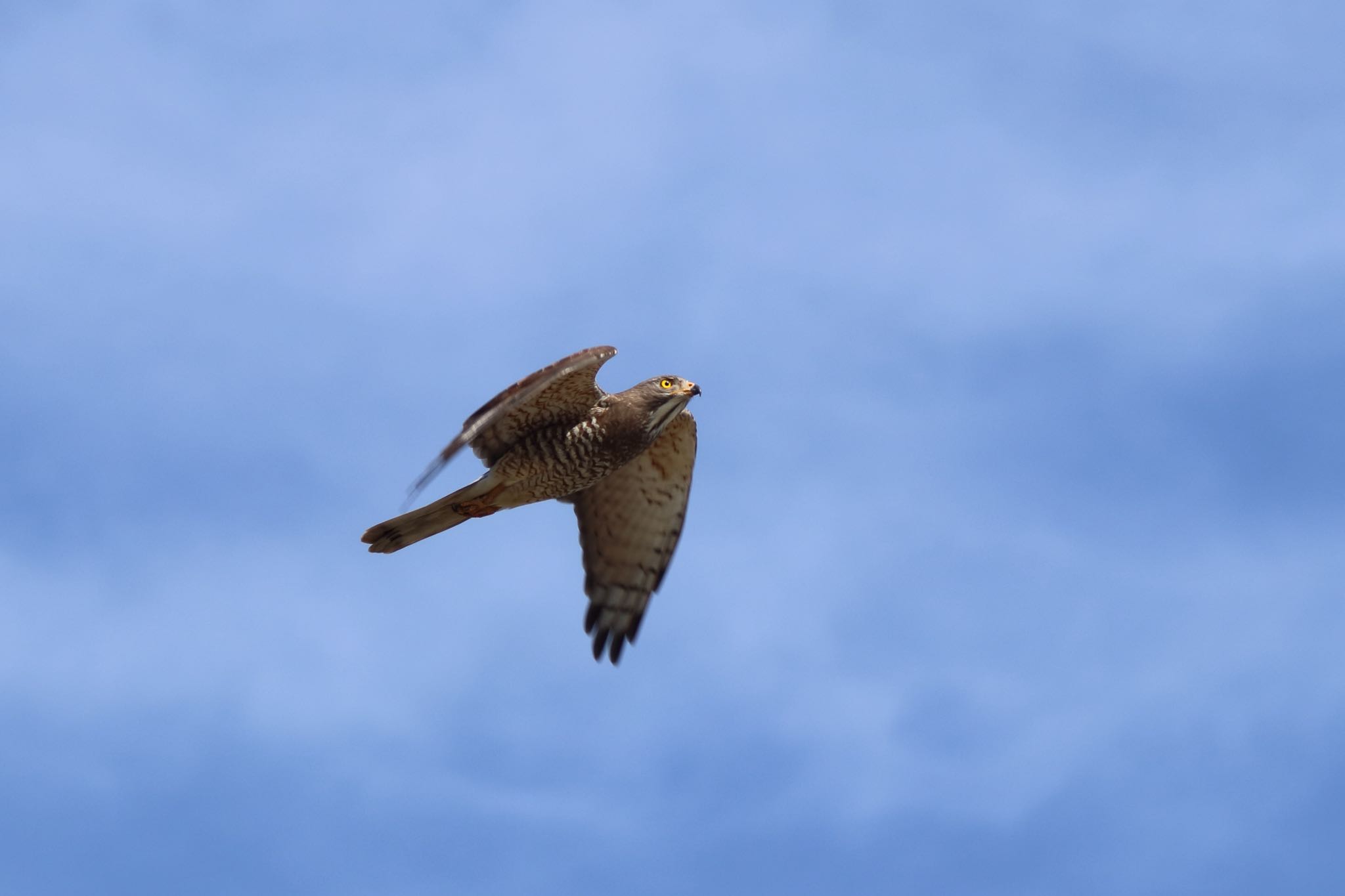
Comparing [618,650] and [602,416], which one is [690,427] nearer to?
[602,416]

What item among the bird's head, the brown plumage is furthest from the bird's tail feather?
the bird's head

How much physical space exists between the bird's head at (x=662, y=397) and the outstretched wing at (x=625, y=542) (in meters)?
1.39

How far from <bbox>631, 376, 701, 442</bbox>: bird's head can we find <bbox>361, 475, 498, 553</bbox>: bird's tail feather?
1.46 m

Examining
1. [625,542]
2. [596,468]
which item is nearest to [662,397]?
[596,468]

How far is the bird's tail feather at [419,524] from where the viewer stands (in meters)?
13.7

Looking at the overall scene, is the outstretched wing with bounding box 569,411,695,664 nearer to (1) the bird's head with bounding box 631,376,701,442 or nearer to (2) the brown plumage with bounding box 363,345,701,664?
(2) the brown plumage with bounding box 363,345,701,664

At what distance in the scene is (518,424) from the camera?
13789mm

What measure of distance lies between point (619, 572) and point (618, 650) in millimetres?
715

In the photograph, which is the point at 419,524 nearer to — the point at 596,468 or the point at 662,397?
the point at 596,468

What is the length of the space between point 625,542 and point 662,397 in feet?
7.08

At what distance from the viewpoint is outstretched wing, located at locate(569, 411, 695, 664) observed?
15.1 metres

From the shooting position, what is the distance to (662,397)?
13.6 m

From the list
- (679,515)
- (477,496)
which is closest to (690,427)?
(679,515)

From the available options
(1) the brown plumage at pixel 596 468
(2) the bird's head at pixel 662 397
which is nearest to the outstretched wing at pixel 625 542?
(1) the brown plumage at pixel 596 468
